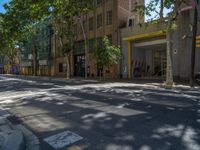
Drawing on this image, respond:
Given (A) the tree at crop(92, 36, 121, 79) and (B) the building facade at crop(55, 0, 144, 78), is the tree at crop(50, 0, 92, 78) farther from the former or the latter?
(A) the tree at crop(92, 36, 121, 79)

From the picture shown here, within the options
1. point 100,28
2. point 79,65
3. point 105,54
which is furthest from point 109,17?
point 79,65

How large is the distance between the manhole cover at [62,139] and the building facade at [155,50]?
762 inches

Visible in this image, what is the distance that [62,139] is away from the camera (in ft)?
21.9

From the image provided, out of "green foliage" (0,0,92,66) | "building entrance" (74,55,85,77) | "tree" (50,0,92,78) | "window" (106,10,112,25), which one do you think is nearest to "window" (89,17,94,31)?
"green foliage" (0,0,92,66)

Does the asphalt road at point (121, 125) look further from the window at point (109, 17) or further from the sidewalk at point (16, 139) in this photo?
the window at point (109, 17)

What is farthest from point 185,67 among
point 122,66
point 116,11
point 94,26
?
point 94,26

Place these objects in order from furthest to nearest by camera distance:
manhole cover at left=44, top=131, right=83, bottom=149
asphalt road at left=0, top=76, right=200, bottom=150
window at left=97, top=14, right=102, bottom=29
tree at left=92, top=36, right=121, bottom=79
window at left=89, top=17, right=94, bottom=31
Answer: window at left=89, top=17, right=94, bottom=31 → window at left=97, top=14, right=102, bottom=29 → tree at left=92, top=36, right=121, bottom=79 → manhole cover at left=44, top=131, right=83, bottom=149 → asphalt road at left=0, top=76, right=200, bottom=150

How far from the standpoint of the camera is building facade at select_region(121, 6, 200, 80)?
27.7 m

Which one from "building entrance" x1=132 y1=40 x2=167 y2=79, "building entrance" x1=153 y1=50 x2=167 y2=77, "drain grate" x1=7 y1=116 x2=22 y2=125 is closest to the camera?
"drain grate" x1=7 y1=116 x2=22 y2=125

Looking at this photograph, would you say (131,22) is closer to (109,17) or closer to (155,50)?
(109,17)

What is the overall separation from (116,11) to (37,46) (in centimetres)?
2624

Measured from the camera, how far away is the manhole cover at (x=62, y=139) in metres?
6.26

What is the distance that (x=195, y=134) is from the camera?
6.41 m

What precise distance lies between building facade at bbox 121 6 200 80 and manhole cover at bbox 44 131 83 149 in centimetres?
1936
